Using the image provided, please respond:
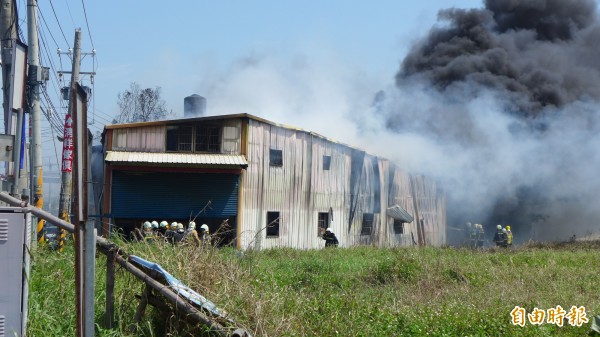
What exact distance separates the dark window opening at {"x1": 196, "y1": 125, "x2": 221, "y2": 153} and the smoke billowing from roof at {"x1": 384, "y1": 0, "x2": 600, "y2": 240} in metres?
8.77

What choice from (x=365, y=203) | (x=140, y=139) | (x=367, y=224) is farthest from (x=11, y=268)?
(x=367, y=224)

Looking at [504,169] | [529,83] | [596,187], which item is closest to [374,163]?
[504,169]

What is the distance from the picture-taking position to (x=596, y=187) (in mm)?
26203

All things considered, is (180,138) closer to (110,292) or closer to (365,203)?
(365,203)

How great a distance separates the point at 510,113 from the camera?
2586 centimetres

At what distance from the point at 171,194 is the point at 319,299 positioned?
1303 centimetres

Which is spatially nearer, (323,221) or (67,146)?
(67,146)

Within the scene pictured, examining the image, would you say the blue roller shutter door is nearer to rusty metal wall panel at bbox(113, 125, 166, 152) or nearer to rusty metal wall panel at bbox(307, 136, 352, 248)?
rusty metal wall panel at bbox(113, 125, 166, 152)

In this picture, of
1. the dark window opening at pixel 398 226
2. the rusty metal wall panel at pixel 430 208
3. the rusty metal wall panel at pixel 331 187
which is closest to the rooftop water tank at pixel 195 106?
the rusty metal wall panel at pixel 331 187

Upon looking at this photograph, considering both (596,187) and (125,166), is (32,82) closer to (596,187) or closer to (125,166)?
(125,166)

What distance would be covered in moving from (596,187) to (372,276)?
17.3 meters

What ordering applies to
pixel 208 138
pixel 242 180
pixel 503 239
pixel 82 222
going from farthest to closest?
pixel 503 239, pixel 242 180, pixel 208 138, pixel 82 222

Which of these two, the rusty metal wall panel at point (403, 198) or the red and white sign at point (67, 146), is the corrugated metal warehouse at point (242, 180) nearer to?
the red and white sign at point (67, 146)

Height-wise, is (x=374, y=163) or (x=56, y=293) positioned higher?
(x=374, y=163)
